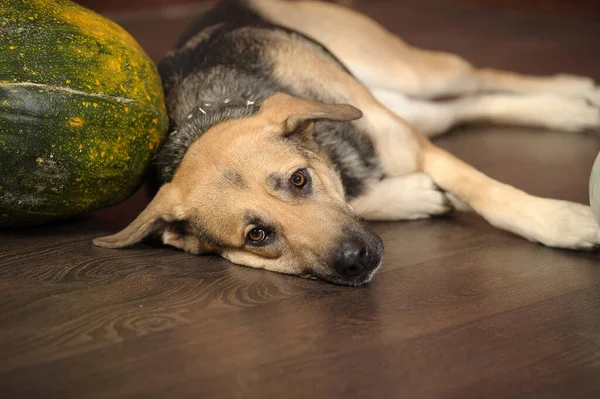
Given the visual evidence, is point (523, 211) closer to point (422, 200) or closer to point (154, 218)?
point (422, 200)

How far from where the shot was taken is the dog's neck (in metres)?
3.21

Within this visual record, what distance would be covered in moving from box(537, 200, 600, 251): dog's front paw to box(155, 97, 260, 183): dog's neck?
1.31 m

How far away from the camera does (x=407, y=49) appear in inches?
184

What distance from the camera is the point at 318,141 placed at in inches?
130

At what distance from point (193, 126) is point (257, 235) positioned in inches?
27.1

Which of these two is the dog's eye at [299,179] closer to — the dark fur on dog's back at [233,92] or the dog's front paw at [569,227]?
the dark fur on dog's back at [233,92]

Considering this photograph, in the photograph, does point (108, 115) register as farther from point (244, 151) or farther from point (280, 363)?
point (280, 363)

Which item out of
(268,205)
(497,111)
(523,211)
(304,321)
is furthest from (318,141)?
(497,111)

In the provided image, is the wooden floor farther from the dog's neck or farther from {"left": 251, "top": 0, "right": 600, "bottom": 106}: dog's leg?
{"left": 251, "top": 0, "right": 600, "bottom": 106}: dog's leg

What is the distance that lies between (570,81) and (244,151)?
2642 millimetres

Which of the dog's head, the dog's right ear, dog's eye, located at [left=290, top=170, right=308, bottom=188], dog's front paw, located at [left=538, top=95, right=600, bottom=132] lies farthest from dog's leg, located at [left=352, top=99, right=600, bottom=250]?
dog's front paw, located at [left=538, top=95, right=600, bottom=132]

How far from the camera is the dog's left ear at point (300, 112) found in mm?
2984

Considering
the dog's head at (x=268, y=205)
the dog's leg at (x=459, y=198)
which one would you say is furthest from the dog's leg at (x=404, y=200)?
the dog's head at (x=268, y=205)

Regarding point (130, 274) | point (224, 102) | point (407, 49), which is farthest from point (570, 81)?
point (130, 274)
